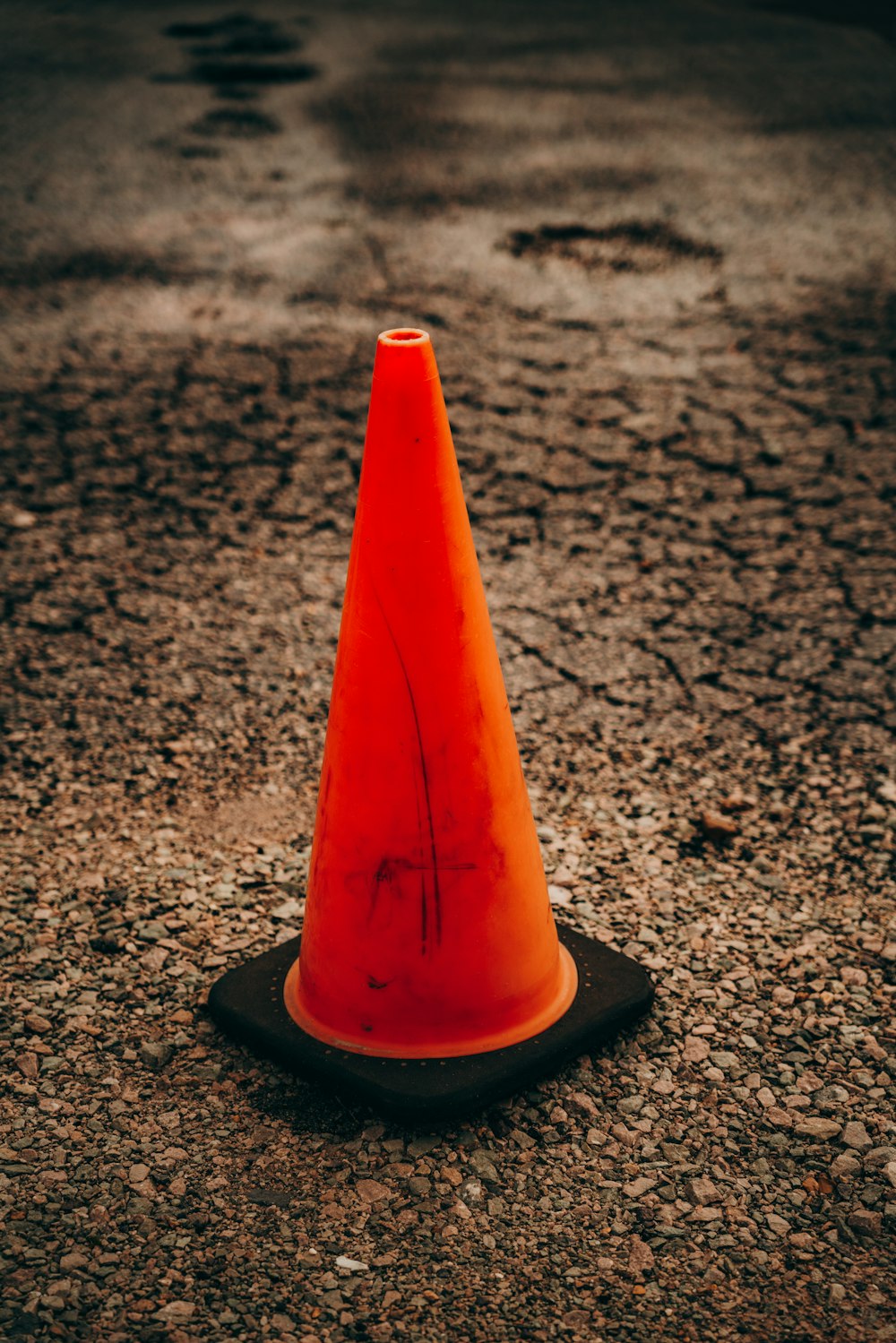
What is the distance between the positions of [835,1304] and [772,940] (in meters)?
0.79

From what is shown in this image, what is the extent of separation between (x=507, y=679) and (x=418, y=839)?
4.26ft

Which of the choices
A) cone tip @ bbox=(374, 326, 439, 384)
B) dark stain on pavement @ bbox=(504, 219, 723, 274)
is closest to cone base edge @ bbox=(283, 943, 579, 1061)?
cone tip @ bbox=(374, 326, 439, 384)

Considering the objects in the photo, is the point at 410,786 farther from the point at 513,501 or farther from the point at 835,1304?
the point at 513,501

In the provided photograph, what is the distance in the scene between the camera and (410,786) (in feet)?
6.48

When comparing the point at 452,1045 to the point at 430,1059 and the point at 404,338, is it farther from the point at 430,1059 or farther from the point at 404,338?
the point at 404,338

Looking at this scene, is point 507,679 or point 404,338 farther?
point 507,679

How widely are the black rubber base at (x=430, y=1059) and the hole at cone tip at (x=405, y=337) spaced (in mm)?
1147

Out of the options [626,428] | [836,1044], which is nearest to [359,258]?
[626,428]

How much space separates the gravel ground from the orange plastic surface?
0.59 feet

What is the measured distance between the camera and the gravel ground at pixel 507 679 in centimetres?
178

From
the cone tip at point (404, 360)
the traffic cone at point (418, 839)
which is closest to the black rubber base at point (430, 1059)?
the traffic cone at point (418, 839)

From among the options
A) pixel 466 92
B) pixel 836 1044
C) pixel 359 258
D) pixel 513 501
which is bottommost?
pixel 836 1044

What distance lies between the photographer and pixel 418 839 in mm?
1987

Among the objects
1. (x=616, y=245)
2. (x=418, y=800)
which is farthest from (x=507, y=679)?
(x=616, y=245)
